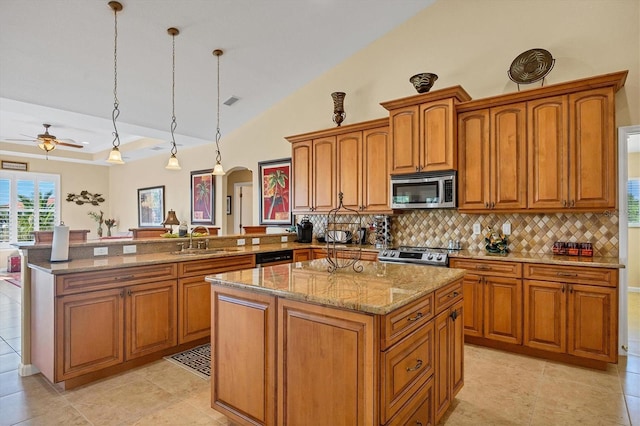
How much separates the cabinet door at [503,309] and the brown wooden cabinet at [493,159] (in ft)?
2.63

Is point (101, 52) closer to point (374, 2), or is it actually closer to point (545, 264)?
point (374, 2)

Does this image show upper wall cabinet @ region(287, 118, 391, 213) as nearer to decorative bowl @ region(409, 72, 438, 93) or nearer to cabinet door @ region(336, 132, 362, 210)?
cabinet door @ region(336, 132, 362, 210)

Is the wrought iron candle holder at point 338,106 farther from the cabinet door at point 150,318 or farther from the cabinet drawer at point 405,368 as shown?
the cabinet drawer at point 405,368

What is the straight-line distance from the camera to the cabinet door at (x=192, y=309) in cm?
332

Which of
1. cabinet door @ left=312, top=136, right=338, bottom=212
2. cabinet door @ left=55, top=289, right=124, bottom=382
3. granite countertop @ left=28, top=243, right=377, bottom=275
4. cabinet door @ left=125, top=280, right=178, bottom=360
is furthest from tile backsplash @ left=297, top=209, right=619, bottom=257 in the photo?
cabinet door @ left=55, top=289, right=124, bottom=382

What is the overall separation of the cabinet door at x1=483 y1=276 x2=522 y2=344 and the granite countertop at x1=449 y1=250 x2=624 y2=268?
0.21 m

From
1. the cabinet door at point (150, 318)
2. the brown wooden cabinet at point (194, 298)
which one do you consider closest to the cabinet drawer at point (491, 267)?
the brown wooden cabinet at point (194, 298)

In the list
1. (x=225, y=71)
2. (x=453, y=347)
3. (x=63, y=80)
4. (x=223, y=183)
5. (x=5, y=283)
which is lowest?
(x=5, y=283)

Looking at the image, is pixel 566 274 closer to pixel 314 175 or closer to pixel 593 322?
pixel 593 322

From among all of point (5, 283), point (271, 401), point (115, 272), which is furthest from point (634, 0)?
point (5, 283)

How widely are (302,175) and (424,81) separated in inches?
86.9

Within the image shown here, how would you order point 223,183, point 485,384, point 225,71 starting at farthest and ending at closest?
1. point 223,183
2. point 225,71
3. point 485,384

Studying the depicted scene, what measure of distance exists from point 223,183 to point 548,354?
6063 mm

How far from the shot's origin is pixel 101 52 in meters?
3.93
